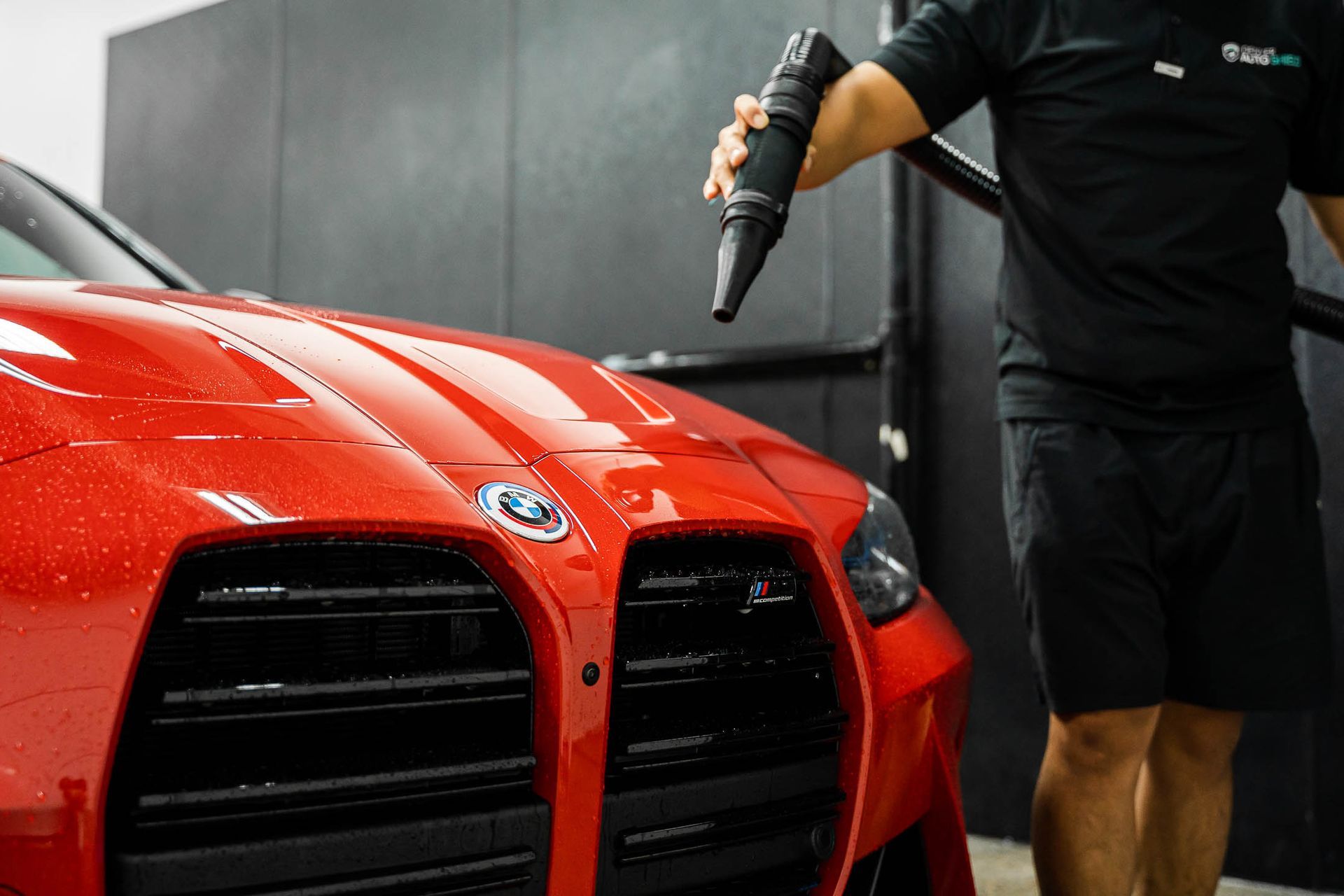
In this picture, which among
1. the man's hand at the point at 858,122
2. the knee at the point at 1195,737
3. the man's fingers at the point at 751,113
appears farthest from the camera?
the knee at the point at 1195,737

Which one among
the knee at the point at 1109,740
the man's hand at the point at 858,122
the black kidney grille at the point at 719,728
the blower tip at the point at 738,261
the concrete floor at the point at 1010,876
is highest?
the man's hand at the point at 858,122

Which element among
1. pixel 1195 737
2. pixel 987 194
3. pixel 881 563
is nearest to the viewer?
pixel 881 563

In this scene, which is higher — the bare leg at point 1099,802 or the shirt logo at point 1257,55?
the shirt logo at point 1257,55

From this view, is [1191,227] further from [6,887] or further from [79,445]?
[6,887]

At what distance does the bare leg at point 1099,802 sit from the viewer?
4.45 ft

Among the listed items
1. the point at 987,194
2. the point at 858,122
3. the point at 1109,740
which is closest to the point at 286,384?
the point at 858,122

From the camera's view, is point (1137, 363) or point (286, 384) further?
point (1137, 363)

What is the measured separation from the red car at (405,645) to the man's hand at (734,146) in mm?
255

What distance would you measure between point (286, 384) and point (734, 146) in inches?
19.5

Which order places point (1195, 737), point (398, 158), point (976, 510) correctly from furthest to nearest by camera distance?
point (398, 158) → point (976, 510) → point (1195, 737)

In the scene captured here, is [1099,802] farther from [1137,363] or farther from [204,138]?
[204,138]

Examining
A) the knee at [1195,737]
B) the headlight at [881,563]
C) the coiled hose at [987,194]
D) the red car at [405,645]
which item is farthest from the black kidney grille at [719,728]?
the coiled hose at [987,194]

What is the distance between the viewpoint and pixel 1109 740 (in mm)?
1357

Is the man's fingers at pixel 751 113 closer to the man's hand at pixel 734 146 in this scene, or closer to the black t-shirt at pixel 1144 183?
the man's hand at pixel 734 146
